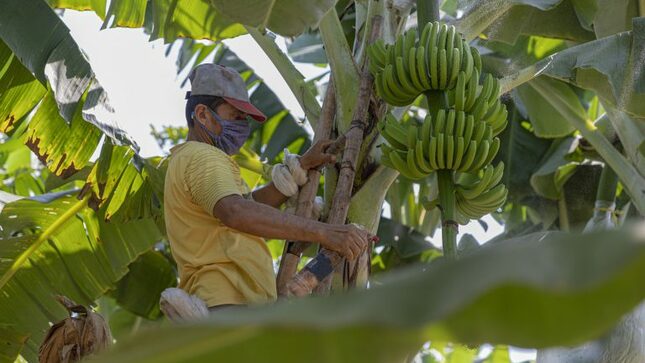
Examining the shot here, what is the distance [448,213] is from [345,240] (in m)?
0.30

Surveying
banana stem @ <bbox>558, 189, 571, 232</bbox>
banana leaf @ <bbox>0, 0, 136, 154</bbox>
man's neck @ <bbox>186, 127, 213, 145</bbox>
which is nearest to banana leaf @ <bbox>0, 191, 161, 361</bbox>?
banana leaf @ <bbox>0, 0, 136, 154</bbox>

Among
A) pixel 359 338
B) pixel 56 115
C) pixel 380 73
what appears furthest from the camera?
pixel 56 115

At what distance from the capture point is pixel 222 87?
2.45 metres

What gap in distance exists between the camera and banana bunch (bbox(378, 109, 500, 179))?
2240mm

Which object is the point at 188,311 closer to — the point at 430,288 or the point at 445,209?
the point at 445,209

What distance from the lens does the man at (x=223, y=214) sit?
2.11 metres

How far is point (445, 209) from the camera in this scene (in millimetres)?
2273

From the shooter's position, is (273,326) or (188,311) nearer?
(273,326)

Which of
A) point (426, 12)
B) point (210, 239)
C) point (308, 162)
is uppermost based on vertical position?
A: point (426, 12)

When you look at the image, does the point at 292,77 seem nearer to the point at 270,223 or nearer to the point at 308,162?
the point at 308,162

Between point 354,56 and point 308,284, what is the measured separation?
90 cm

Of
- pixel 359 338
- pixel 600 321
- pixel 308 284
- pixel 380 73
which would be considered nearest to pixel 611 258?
pixel 600 321

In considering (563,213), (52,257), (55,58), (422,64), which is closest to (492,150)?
(422,64)

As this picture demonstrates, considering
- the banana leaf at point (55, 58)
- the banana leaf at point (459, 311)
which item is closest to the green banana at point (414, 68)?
the banana leaf at point (55, 58)
